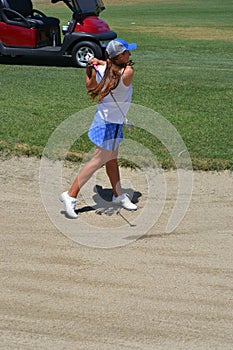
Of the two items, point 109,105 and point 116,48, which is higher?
point 116,48

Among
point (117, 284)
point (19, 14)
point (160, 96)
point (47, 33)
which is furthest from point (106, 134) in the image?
point (47, 33)

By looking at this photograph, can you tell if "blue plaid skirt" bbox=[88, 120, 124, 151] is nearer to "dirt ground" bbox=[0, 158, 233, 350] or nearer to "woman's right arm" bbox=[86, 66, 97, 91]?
"woman's right arm" bbox=[86, 66, 97, 91]

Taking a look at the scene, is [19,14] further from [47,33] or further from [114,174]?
[114,174]

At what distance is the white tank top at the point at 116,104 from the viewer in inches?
248

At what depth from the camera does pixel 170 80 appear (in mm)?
13820

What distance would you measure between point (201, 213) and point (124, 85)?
4.95 ft

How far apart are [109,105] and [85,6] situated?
33.1 ft

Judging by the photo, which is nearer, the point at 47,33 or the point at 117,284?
the point at 117,284

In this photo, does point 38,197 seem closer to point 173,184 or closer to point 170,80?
point 173,184

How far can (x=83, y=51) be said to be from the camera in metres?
15.7

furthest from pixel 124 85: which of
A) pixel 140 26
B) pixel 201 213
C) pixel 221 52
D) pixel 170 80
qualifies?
pixel 140 26

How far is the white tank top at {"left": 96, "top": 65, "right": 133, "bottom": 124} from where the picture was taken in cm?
629

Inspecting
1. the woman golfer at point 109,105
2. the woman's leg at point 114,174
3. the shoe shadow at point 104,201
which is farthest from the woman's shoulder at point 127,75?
the shoe shadow at point 104,201

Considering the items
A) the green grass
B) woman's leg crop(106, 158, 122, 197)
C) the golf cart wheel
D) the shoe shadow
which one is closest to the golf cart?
the golf cart wheel
